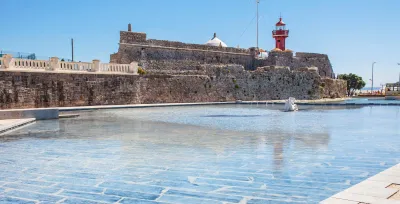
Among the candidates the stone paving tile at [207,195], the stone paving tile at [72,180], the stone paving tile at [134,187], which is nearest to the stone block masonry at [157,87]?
the stone paving tile at [72,180]

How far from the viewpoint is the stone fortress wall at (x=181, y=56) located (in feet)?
103

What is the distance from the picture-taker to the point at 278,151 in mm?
7090

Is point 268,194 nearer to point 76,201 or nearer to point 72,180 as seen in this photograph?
point 76,201

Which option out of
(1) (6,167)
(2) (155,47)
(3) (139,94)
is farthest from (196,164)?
(2) (155,47)

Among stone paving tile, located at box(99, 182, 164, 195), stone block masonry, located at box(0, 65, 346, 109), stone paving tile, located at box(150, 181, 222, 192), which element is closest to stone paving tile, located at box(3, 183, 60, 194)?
stone paving tile, located at box(99, 182, 164, 195)

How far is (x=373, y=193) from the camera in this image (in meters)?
3.97

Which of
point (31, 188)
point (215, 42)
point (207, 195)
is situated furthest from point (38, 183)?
point (215, 42)

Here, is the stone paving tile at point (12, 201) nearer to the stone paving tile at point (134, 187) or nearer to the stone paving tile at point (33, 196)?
the stone paving tile at point (33, 196)

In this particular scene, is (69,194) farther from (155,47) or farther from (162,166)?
(155,47)

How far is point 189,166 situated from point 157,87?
73.8ft

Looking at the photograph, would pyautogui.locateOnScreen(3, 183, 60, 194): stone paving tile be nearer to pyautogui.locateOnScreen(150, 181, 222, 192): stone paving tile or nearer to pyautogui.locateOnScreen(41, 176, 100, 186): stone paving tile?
pyautogui.locateOnScreen(41, 176, 100, 186): stone paving tile

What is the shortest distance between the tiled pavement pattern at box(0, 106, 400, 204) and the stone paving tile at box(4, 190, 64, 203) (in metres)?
0.01

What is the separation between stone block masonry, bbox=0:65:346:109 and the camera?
70.8 ft

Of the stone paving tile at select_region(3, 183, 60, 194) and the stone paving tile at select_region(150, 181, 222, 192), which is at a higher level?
the stone paving tile at select_region(150, 181, 222, 192)
